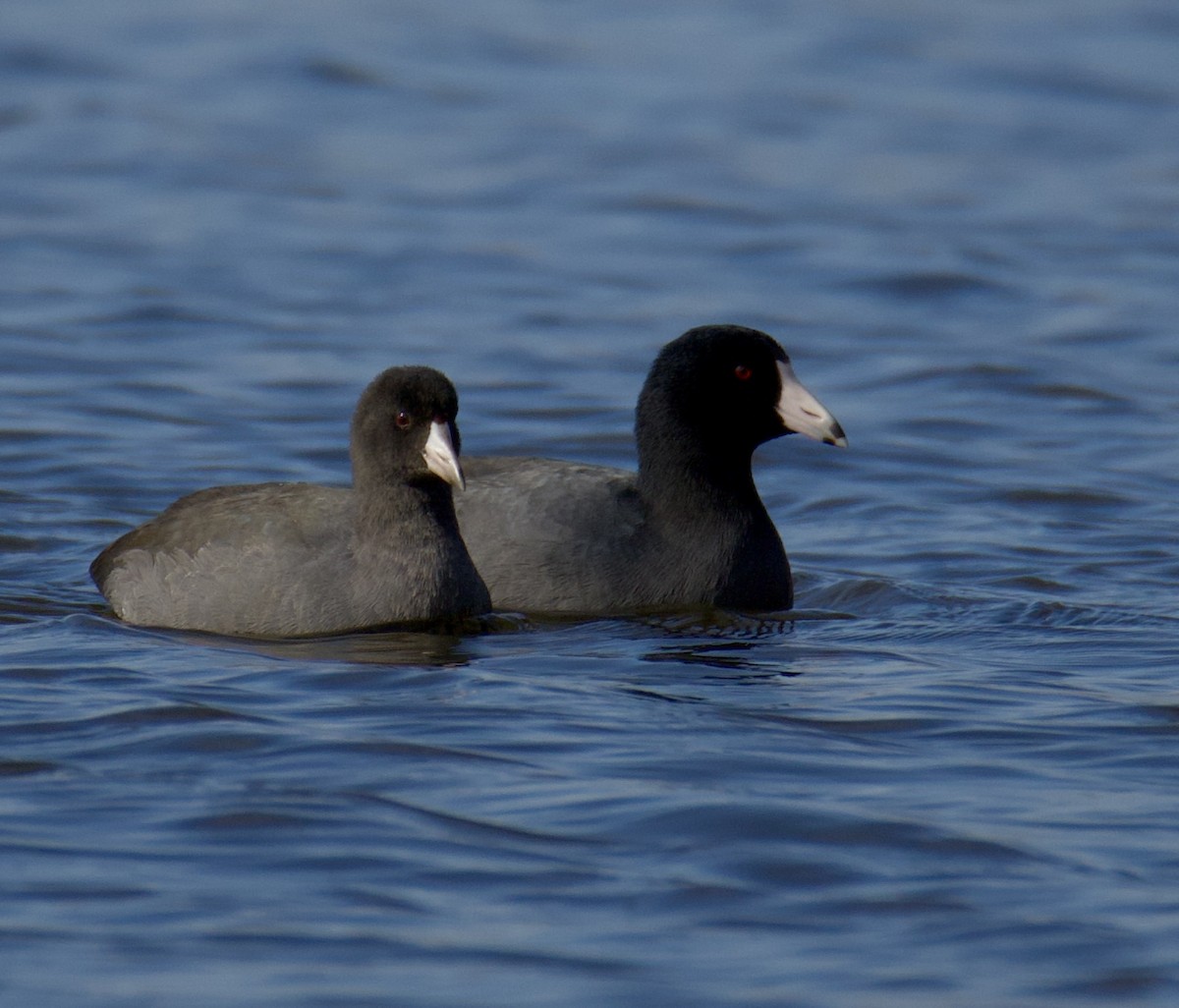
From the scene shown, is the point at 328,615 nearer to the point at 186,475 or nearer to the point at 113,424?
the point at 186,475

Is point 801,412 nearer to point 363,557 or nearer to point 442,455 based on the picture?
point 442,455

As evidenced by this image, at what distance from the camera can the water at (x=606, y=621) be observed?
20.2 ft

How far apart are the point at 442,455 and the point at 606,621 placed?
1.10 m

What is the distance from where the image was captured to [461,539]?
9.83m

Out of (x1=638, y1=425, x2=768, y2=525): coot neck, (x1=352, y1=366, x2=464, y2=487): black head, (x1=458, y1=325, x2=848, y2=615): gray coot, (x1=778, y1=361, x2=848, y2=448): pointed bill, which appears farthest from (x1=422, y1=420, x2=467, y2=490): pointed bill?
(x1=778, y1=361, x2=848, y2=448): pointed bill

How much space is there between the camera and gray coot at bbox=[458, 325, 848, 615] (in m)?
9.84

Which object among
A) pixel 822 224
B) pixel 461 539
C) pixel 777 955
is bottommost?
pixel 777 955

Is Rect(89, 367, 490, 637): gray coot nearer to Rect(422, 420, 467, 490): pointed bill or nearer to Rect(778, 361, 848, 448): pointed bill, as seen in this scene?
Rect(422, 420, 467, 490): pointed bill

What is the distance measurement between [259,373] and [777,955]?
30.0 feet

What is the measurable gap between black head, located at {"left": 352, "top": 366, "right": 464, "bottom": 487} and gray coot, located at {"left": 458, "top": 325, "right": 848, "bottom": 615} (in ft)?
2.14

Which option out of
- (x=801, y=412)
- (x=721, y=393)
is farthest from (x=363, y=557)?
(x=801, y=412)

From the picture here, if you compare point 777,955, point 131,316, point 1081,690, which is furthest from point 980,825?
point 131,316

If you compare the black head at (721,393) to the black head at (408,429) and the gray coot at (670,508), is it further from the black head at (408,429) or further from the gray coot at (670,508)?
the black head at (408,429)

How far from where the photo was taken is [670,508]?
33.1ft
